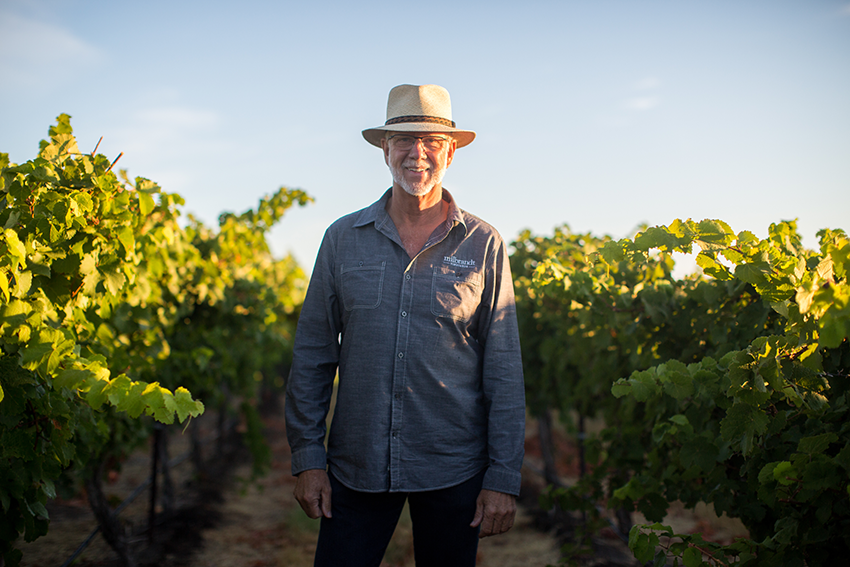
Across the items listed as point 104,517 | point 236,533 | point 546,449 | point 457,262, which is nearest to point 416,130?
point 457,262

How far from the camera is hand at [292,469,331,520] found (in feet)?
6.63

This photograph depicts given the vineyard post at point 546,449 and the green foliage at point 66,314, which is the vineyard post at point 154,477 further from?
the vineyard post at point 546,449

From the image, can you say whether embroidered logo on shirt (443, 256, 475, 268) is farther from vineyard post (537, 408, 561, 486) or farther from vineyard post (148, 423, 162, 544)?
vineyard post (537, 408, 561, 486)

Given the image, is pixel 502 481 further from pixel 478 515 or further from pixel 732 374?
pixel 732 374

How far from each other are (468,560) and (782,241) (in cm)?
159

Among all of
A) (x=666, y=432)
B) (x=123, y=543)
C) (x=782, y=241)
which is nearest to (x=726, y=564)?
(x=666, y=432)

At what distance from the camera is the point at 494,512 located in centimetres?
197

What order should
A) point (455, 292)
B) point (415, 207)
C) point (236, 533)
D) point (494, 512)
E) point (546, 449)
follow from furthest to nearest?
point (546, 449) → point (236, 533) → point (415, 207) → point (455, 292) → point (494, 512)

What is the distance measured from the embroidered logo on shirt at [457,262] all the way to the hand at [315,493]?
0.87m

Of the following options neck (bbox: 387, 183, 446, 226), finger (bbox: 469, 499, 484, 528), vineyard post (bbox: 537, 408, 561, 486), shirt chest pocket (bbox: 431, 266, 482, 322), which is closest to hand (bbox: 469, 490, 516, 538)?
finger (bbox: 469, 499, 484, 528)

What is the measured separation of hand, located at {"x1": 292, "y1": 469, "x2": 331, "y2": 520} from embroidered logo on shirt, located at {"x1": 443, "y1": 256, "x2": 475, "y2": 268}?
2.86 feet

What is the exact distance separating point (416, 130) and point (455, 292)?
600mm

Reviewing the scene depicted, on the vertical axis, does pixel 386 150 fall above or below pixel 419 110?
below

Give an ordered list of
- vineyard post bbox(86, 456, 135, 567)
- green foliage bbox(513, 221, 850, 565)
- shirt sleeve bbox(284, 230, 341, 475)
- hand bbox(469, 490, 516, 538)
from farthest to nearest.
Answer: vineyard post bbox(86, 456, 135, 567) → shirt sleeve bbox(284, 230, 341, 475) → hand bbox(469, 490, 516, 538) → green foliage bbox(513, 221, 850, 565)
